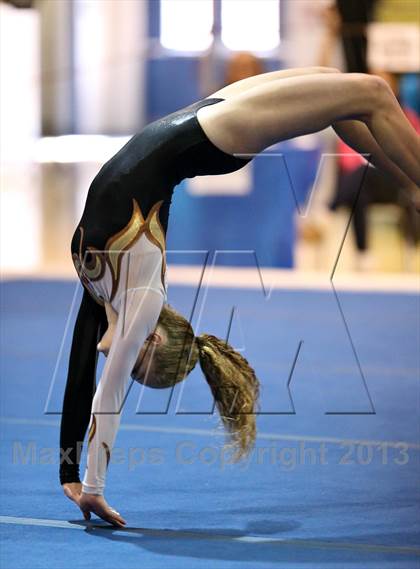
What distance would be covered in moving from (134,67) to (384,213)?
13.5 feet

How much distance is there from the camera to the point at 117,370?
2535 millimetres

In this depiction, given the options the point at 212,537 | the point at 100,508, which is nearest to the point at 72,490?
the point at 100,508

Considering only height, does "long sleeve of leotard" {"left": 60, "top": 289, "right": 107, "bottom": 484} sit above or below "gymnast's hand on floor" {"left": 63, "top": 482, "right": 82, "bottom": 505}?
above

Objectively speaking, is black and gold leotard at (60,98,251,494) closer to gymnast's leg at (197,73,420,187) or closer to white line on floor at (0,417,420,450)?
gymnast's leg at (197,73,420,187)

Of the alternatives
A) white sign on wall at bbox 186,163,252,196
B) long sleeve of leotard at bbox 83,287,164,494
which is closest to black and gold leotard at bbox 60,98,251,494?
long sleeve of leotard at bbox 83,287,164,494

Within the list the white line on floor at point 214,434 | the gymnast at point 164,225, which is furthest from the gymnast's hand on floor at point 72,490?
the white line on floor at point 214,434

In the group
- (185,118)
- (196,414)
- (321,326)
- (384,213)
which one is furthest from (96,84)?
(185,118)

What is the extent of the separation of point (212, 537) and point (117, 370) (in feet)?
1.45

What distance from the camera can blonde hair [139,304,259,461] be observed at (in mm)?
2629

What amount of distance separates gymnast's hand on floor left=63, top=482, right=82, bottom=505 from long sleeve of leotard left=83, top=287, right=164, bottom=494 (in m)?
0.09

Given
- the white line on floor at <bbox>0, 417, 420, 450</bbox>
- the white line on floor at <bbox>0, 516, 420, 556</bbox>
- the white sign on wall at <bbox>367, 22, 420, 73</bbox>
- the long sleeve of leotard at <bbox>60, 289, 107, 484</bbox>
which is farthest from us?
the white sign on wall at <bbox>367, 22, 420, 73</bbox>

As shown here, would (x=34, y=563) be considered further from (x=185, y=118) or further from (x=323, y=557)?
(x=185, y=118)

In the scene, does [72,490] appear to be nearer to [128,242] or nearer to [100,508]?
[100,508]

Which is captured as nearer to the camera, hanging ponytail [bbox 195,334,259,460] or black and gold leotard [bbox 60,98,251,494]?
black and gold leotard [bbox 60,98,251,494]
